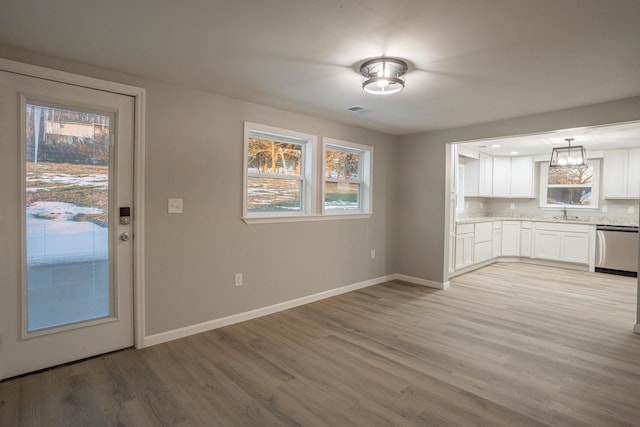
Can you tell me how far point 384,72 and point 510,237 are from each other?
19.0 ft

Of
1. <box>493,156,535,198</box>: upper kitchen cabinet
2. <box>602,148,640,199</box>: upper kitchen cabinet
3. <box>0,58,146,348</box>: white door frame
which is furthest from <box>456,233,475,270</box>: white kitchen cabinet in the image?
<box>0,58,146,348</box>: white door frame

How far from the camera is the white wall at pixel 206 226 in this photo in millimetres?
2865

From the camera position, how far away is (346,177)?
4.70m

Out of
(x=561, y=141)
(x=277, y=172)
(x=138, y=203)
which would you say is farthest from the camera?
(x=561, y=141)

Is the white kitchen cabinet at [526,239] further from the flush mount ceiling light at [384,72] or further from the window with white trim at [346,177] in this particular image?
the flush mount ceiling light at [384,72]

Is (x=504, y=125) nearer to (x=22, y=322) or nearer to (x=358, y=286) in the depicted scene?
(x=358, y=286)

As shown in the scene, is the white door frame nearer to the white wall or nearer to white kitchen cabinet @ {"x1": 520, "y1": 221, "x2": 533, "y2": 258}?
the white wall

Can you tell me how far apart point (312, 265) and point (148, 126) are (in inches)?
92.0

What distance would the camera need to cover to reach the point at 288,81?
9.37 feet

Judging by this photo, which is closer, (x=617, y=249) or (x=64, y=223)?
(x=64, y=223)

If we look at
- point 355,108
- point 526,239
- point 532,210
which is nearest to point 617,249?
point 526,239

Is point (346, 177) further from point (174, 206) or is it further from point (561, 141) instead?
point (561, 141)

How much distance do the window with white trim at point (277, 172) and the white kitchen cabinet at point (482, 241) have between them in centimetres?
352

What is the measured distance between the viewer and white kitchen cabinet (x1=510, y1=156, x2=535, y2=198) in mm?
6992
